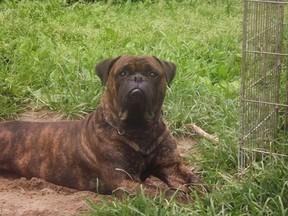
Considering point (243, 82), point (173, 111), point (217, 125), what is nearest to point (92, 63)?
point (173, 111)

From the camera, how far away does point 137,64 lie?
534cm

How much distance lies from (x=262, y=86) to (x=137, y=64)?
3.26 feet

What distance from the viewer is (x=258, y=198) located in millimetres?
4746

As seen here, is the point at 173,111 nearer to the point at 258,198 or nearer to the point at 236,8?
the point at 258,198

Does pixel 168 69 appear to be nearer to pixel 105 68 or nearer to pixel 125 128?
pixel 105 68

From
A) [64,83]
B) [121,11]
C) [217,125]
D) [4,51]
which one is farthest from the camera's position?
[121,11]

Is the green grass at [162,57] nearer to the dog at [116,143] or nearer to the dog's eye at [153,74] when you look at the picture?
the dog at [116,143]

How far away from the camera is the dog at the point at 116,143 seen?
527 cm

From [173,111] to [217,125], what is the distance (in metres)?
0.51

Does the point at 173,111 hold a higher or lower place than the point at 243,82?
lower

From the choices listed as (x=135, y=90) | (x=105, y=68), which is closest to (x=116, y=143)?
(x=135, y=90)

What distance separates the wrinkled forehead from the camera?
5.32 meters

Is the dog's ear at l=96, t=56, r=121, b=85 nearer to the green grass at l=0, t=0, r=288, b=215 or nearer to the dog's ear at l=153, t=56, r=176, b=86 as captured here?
the dog's ear at l=153, t=56, r=176, b=86

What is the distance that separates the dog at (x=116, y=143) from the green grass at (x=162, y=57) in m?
0.42
